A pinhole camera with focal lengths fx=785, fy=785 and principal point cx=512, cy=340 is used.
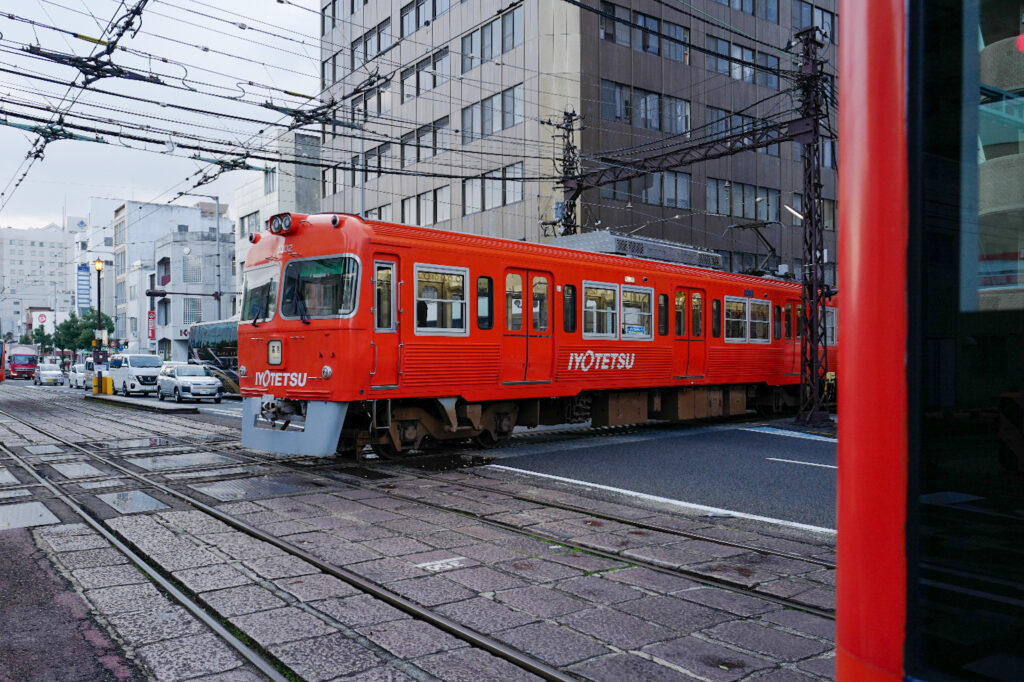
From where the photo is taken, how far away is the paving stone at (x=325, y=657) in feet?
13.0

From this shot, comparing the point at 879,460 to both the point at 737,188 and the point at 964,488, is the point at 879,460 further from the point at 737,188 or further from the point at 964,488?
the point at 737,188

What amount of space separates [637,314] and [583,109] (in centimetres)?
1801

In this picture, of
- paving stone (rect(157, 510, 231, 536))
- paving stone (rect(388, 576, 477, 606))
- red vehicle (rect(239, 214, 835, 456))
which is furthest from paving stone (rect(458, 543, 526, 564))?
red vehicle (rect(239, 214, 835, 456))

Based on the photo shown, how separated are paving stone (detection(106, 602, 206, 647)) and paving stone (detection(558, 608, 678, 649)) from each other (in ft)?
7.25

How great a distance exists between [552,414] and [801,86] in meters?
9.41

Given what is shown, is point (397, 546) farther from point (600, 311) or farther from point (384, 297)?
point (600, 311)

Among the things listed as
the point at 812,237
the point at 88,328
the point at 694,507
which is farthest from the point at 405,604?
the point at 88,328

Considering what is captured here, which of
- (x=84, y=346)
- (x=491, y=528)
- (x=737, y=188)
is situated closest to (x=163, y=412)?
(x=491, y=528)

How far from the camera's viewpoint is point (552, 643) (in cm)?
438

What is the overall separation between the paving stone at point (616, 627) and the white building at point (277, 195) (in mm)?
50642

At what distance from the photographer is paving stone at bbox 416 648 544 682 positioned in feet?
12.9

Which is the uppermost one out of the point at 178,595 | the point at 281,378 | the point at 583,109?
the point at 583,109

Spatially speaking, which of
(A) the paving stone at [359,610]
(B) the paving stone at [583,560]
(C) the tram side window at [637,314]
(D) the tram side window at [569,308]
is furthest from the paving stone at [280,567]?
(C) the tram side window at [637,314]

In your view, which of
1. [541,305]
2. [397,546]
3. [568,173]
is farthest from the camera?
[568,173]
